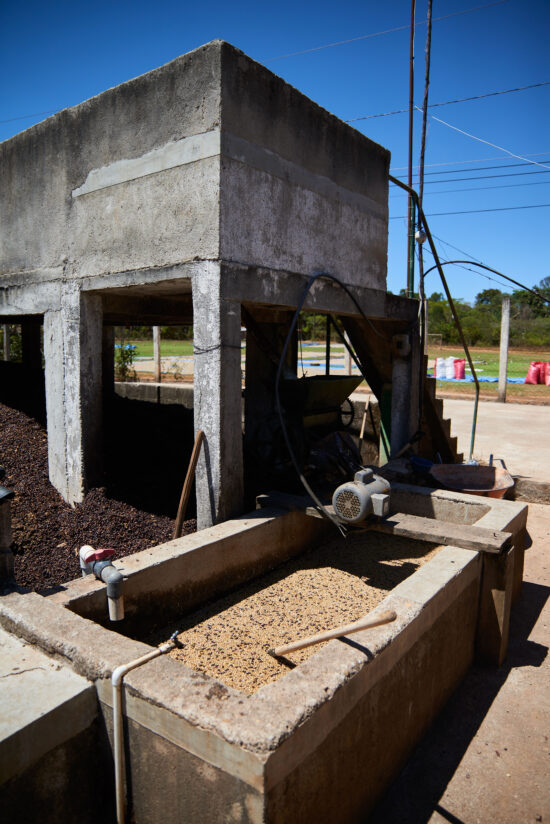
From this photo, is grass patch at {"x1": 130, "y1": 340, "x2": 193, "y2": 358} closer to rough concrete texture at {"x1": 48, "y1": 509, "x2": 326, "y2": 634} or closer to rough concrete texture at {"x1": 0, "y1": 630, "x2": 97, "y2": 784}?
rough concrete texture at {"x1": 48, "y1": 509, "x2": 326, "y2": 634}

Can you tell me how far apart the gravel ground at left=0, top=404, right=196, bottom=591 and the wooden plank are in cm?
178

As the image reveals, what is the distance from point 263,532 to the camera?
15.6 ft

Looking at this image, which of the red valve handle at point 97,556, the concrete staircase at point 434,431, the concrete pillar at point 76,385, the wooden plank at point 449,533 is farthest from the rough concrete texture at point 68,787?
the concrete staircase at point 434,431

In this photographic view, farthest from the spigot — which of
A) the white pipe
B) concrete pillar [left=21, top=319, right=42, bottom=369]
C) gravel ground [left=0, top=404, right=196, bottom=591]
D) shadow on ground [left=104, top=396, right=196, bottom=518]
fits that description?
concrete pillar [left=21, top=319, right=42, bottom=369]

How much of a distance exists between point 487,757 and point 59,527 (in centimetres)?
393

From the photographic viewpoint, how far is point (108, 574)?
10.5 feet

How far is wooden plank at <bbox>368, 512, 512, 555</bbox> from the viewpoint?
4180 mm

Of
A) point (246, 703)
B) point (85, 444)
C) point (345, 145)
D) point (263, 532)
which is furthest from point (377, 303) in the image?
point (246, 703)

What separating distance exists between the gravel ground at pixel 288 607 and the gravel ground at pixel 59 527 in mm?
923

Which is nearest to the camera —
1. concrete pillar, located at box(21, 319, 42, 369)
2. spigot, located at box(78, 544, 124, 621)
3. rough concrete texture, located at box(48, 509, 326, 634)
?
spigot, located at box(78, 544, 124, 621)

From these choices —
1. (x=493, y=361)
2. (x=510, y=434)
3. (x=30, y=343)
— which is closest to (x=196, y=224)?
(x=30, y=343)

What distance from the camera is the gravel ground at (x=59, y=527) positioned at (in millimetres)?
4531

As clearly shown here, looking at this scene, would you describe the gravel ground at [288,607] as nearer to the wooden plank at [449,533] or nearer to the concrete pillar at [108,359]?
the wooden plank at [449,533]

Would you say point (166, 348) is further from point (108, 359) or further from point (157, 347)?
point (108, 359)
